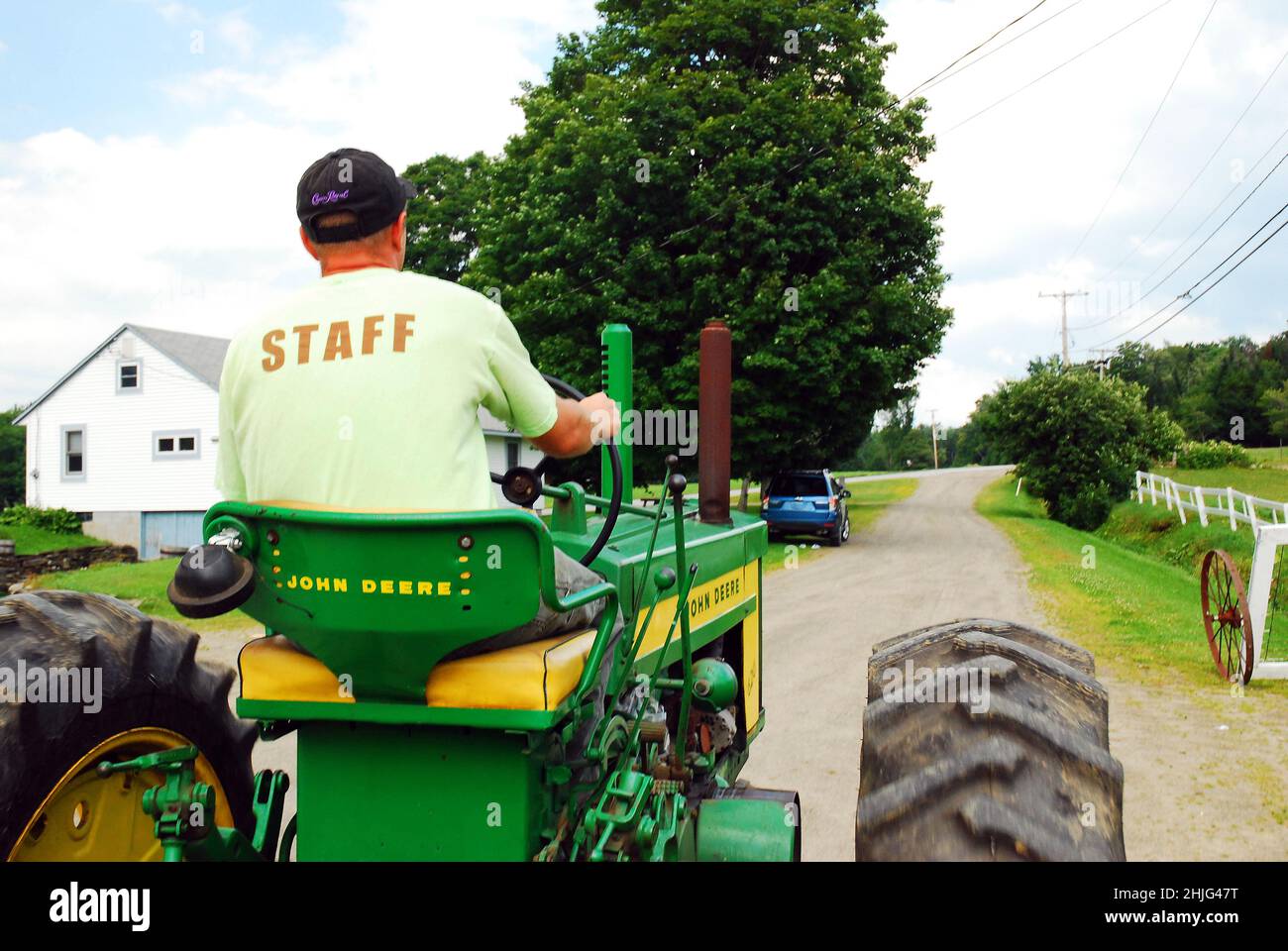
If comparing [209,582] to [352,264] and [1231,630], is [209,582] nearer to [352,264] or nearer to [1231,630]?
[352,264]

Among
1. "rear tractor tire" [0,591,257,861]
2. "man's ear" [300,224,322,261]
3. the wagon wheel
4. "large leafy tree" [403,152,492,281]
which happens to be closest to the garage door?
"large leafy tree" [403,152,492,281]

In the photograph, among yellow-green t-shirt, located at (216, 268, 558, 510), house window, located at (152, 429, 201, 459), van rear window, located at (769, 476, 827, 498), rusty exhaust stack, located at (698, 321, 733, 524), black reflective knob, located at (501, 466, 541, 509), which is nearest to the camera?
yellow-green t-shirt, located at (216, 268, 558, 510)

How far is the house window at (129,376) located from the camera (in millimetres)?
29875

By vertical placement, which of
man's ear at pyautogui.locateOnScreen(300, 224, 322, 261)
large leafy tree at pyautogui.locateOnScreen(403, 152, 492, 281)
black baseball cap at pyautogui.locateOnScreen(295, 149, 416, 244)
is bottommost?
man's ear at pyautogui.locateOnScreen(300, 224, 322, 261)

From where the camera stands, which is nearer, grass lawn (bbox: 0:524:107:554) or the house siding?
grass lawn (bbox: 0:524:107:554)

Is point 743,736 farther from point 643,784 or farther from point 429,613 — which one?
point 429,613

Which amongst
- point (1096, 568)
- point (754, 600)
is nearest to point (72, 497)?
point (1096, 568)

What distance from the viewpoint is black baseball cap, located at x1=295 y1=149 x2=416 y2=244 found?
226 cm

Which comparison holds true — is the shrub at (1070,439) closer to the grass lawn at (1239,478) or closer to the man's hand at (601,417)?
the grass lawn at (1239,478)

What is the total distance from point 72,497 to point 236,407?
1270 inches

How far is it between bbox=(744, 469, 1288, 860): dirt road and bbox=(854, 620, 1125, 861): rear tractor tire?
214cm

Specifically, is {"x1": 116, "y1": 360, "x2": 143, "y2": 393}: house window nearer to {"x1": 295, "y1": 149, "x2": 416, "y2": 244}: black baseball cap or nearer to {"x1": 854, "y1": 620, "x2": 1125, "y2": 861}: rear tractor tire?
{"x1": 295, "y1": 149, "x2": 416, "y2": 244}: black baseball cap

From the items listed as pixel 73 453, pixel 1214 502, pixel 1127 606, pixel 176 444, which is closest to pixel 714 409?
pixel 1127 606
